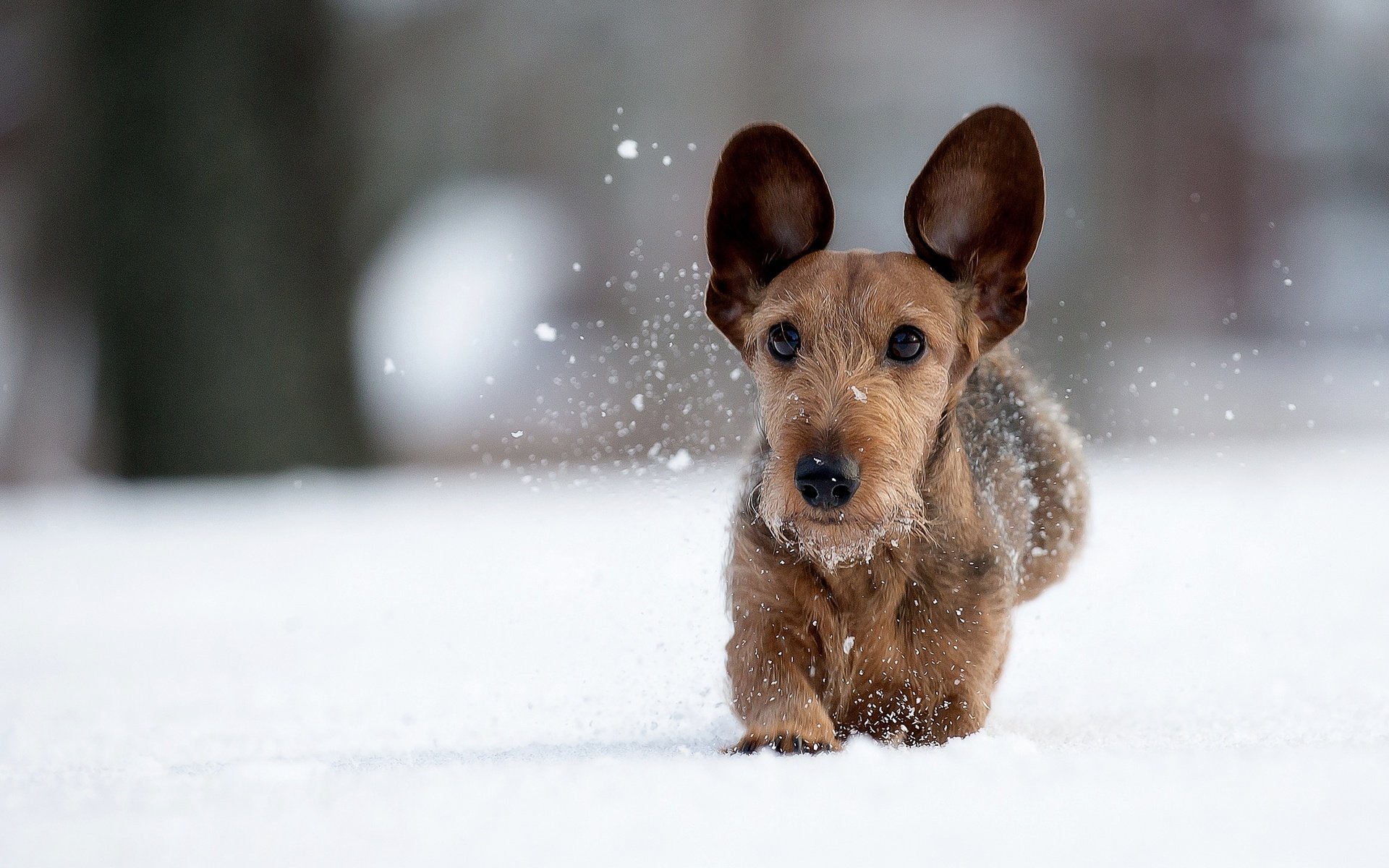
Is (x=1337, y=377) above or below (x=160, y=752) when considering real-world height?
above

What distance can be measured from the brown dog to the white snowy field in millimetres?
266

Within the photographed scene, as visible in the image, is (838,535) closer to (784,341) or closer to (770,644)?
(770,644)

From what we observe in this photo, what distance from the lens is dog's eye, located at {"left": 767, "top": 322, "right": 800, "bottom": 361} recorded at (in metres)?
2.96

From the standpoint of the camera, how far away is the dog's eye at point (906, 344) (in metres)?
2.92

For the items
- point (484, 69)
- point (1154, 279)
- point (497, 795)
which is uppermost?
point (484, 69)

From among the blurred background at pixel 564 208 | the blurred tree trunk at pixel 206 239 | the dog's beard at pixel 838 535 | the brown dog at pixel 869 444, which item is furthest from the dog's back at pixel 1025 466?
the blurred tree trunk at pixel 206 239

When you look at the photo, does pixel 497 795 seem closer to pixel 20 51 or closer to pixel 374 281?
pixel 374 281

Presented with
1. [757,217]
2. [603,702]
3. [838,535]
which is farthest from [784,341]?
[603,702]

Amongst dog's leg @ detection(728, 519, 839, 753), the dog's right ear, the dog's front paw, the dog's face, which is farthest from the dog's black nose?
the dog's right ear

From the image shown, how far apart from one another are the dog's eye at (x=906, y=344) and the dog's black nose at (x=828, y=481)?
1.27 feet

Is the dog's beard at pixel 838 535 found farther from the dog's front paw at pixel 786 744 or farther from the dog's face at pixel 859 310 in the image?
the dog's front paw at pixel 786 744

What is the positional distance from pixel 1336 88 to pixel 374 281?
11.5 meters

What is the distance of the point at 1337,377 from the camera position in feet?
48.9

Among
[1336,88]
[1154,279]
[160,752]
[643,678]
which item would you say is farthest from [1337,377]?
[160,752]
